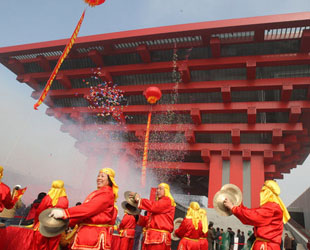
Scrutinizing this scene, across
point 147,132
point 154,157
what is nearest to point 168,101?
point 147,132

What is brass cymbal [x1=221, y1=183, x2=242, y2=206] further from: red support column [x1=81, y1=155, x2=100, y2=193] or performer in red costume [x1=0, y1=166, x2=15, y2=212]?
red support column [x1=81, y1=155, x2=100, y2=193]

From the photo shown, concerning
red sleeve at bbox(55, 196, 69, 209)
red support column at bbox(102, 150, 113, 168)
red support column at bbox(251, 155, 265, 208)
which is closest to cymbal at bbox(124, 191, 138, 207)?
red sleeve at bbox(55, 196, 69, 209)

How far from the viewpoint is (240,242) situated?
766 cm

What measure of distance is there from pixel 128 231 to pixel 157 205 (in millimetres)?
1945

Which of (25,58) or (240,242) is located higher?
(25,58)

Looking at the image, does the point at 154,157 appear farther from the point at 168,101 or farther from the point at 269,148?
the point at 269,148

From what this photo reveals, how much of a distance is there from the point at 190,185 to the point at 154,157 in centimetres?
683

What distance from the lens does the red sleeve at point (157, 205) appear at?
3.64 metres

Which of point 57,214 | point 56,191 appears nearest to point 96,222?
point 57,214

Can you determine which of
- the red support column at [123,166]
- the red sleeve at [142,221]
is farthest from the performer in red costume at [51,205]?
the red support column at [123,166]

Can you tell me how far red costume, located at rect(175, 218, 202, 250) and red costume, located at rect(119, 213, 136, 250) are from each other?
1216mm

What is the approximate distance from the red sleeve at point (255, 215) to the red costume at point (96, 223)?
139cm

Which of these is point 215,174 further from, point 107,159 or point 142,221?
point 142,221

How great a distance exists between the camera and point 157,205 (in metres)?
3.84
